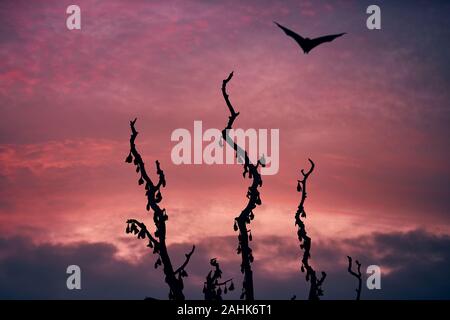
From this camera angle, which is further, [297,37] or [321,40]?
[297,37]

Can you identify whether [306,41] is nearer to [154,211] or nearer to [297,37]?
[297,37]

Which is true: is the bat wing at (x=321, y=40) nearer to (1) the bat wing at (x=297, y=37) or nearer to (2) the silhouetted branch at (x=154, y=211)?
(1) the bat wing at (x=297, y=37)

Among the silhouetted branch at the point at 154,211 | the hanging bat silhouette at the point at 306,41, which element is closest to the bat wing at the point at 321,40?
the hanging bat silhouette at the point at 306,41

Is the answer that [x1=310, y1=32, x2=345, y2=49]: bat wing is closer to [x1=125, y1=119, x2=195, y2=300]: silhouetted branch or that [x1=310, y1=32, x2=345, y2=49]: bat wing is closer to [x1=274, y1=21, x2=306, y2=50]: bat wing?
[x1=274, y1=21, x2=306, y2=50]: bat wing

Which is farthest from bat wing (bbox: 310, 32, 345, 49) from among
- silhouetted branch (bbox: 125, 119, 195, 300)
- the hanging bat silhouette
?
silhouetted branch (bbox: 125, 119, 195, 300)

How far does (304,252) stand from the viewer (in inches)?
740

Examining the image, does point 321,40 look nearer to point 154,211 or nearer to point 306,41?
point 306,41

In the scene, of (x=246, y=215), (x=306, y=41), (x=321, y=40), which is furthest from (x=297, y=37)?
(x=246, y=215)

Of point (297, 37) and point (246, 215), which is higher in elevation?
point (297, 37)

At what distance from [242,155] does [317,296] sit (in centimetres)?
618
